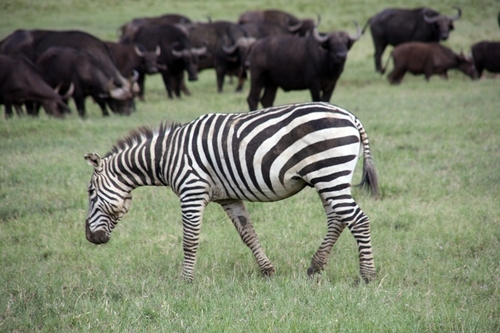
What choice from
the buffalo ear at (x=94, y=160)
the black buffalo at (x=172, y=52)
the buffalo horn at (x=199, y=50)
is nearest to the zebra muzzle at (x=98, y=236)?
the buffalo ear at (x=94, y=160)

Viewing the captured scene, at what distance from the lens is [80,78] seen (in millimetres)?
15414

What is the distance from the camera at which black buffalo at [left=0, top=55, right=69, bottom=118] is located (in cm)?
1387

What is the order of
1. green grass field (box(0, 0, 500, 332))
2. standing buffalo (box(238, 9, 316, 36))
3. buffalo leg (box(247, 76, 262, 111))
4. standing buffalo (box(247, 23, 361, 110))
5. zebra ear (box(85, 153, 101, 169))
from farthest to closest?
1. standing buffalo (box(238, 9, 316, 36))
2. buffalo leg (box(247, 76, 262, 111))
3. standing buffalo (box(247, 23, 361, 110))
4. zebra ear (box(85, 153, 101, 169))
5. green grass field (box(0, 0, 500, 332))

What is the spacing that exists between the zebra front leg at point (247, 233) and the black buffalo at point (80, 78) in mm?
9812

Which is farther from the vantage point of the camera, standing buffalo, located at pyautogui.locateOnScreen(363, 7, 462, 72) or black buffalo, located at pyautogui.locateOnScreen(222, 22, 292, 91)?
standing buffalo, located at pyautogui.locateOnScreen(363, 7, 462, 72)

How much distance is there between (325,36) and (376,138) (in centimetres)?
413

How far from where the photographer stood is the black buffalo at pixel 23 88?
13871 mm

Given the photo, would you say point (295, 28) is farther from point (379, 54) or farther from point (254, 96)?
point (254, 96)

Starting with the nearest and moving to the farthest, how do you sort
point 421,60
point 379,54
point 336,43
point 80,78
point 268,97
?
point 336,43 < point 268,97 < point 80,78 < point 421,60 < point 379,54

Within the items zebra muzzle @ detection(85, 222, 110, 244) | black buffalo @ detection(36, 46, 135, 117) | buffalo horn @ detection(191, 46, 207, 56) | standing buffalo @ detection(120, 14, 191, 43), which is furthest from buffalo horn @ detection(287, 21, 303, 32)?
zebra muzzle @ detection(85, 222, 110, 244)

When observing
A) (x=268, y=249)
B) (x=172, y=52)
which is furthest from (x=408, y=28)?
(x=268, y=249)

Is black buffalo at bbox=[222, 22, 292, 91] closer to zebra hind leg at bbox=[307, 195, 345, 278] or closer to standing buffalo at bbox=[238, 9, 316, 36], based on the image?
standing buffalo at bbox=[238, 9, 316, 36]

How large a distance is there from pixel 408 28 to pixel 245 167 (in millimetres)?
18362

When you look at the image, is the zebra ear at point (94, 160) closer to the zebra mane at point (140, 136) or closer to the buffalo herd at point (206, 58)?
the zebra mane at point (140, 136)
